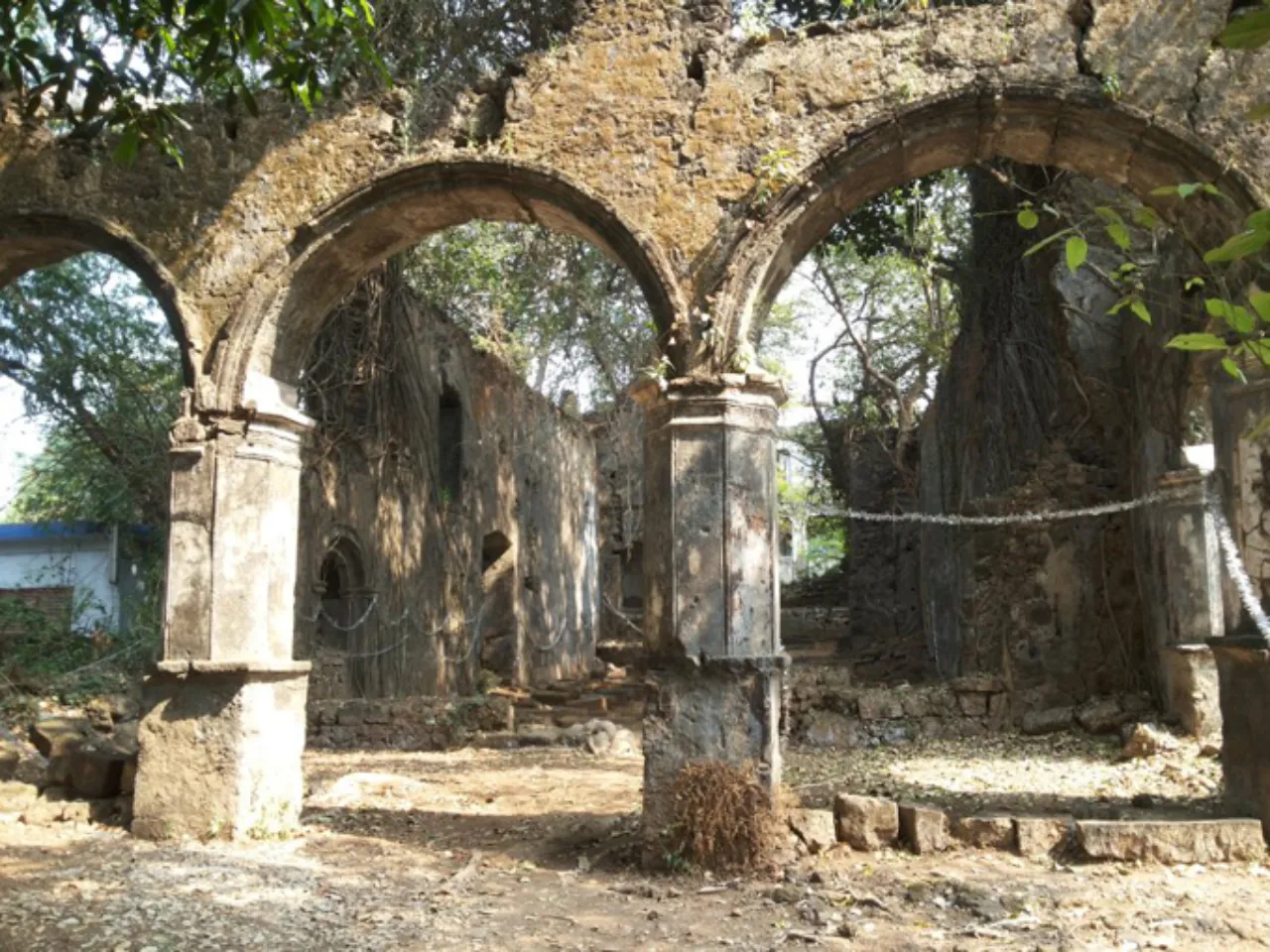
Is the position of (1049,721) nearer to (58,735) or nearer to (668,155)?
(668,155)

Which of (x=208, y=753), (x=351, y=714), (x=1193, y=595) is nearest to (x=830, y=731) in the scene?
(x=1193, y=595)

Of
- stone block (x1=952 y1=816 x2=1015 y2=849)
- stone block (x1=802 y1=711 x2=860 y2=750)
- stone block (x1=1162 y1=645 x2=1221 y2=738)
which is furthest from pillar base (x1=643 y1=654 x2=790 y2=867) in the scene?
stone block (x1=802 y1=711 x2=860 y2=750)

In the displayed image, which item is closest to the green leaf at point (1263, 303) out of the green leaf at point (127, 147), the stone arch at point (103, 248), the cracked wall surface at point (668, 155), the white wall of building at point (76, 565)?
the green leaf at point (127, 147)

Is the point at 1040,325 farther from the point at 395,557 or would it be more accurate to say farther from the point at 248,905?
the point at 248,905

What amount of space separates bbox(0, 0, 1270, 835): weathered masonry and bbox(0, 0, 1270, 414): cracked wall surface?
0.05 ft

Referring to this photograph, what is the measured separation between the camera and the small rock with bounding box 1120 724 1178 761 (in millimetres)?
7891

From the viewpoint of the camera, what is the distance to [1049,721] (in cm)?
949

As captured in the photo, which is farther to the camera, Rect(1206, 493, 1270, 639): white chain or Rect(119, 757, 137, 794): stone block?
Rect(119, 757, 137, 794): stone block

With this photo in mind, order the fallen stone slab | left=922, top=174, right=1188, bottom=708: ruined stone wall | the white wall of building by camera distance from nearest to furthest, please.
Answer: the fallen stone slab
left=922, top=174, right=1188, bottom=708: ruined stone wall
the white wall of building

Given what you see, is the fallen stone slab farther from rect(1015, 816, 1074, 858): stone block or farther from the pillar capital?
the pillar capital

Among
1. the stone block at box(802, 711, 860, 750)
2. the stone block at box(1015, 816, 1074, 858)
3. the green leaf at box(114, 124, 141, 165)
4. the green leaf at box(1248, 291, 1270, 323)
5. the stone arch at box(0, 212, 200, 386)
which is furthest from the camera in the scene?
the stone block at box(802, 711, 860, 750)

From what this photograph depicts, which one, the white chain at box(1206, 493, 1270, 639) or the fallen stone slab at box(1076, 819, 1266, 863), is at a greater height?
the white chain at box(1206, 493, 1270, 639)

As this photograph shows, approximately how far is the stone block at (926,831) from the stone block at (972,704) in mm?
4885

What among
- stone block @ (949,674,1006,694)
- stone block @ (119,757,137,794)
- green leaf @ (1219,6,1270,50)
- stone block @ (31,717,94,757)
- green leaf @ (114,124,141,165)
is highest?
green leaf @ (114,124,141,165)
